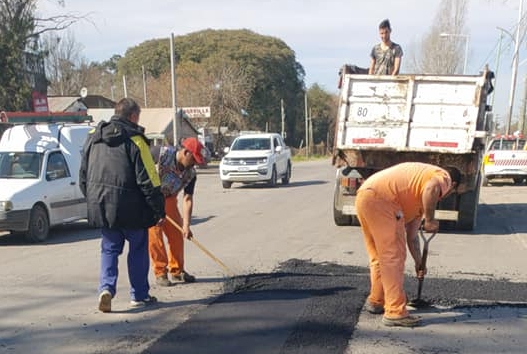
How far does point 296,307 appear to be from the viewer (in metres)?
5.74

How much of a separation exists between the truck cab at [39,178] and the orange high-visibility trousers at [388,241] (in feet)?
22.6

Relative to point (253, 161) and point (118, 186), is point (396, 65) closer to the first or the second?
point (118, 186)

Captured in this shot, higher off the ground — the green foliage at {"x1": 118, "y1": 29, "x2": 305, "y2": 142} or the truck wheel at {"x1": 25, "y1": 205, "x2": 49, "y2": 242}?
the green foliage at {"x1": 118, "y1": 29, "x2": 305, "y2": 142}

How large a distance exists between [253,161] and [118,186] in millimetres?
15001

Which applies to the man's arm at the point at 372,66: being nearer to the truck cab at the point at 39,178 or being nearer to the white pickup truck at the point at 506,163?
the truck cab at the point at 39,178

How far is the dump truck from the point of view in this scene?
31.8ft

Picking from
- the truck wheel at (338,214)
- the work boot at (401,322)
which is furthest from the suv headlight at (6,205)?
the work boot at (401,322)

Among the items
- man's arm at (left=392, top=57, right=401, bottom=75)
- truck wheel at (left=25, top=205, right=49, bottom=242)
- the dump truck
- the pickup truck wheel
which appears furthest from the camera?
the pickup truck wheel

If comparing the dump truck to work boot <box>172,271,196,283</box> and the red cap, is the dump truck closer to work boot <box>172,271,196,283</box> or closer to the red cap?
the red cap

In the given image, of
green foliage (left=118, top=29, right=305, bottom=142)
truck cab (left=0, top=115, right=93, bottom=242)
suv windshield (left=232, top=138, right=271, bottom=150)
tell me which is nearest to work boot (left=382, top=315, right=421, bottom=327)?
truck cab (left=0, top=115, right=93, bottom=242)

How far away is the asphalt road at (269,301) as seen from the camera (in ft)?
16.1

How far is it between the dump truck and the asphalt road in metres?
1.10

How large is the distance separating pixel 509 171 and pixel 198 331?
17.5 m

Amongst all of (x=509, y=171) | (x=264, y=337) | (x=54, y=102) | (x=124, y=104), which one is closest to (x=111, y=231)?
(x=124, y=104)
